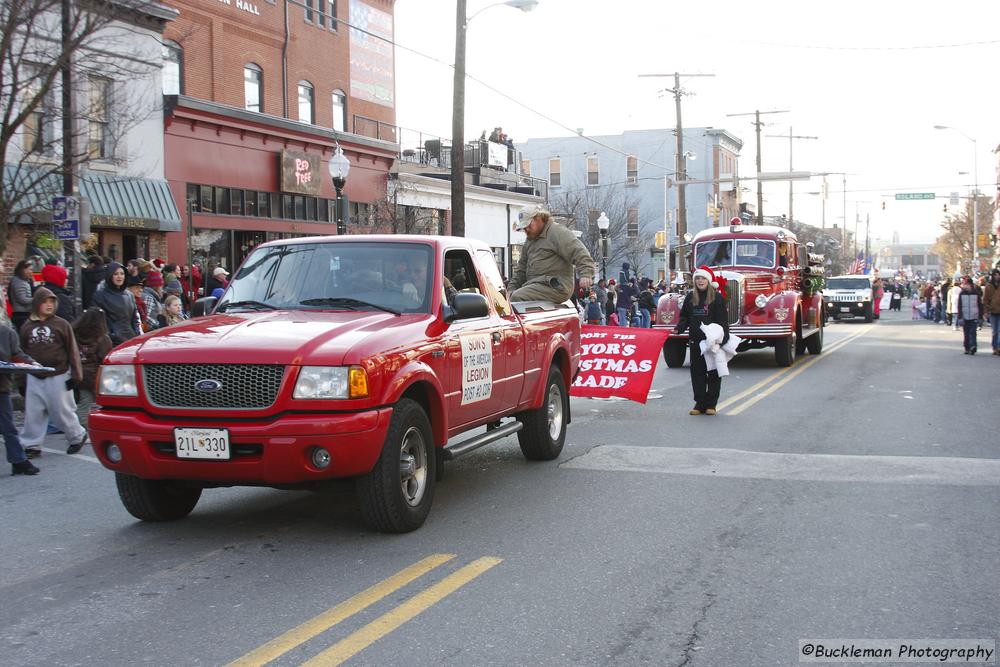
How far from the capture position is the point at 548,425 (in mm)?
9039

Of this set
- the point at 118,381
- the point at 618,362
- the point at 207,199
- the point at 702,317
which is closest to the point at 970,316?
the point at 702,317

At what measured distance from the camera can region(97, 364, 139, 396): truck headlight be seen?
6121mm

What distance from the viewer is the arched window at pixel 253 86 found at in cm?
2811

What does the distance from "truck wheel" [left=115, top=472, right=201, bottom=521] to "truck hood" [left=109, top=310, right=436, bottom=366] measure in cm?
89

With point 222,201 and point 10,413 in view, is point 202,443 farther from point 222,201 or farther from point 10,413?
point 222,201

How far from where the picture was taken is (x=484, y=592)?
5.20m

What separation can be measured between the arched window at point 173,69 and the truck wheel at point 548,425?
18600 millimetres

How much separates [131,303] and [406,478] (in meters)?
7.00

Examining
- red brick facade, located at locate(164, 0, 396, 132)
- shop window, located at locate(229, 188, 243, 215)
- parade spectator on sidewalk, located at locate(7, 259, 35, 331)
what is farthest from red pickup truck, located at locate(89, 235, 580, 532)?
shop window, located at locate(229, 188, 243, 215)

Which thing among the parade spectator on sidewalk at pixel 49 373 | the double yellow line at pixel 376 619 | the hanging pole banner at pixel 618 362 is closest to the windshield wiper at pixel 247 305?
the double yellow line at pixel 376 619

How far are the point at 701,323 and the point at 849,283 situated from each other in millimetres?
32950

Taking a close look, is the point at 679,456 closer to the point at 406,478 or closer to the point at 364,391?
the point at 406,478

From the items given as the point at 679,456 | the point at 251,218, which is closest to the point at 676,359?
the point at 679,456

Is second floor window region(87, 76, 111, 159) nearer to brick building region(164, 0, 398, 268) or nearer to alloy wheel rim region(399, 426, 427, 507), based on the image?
brick building region(164, 0, 398, 268)
